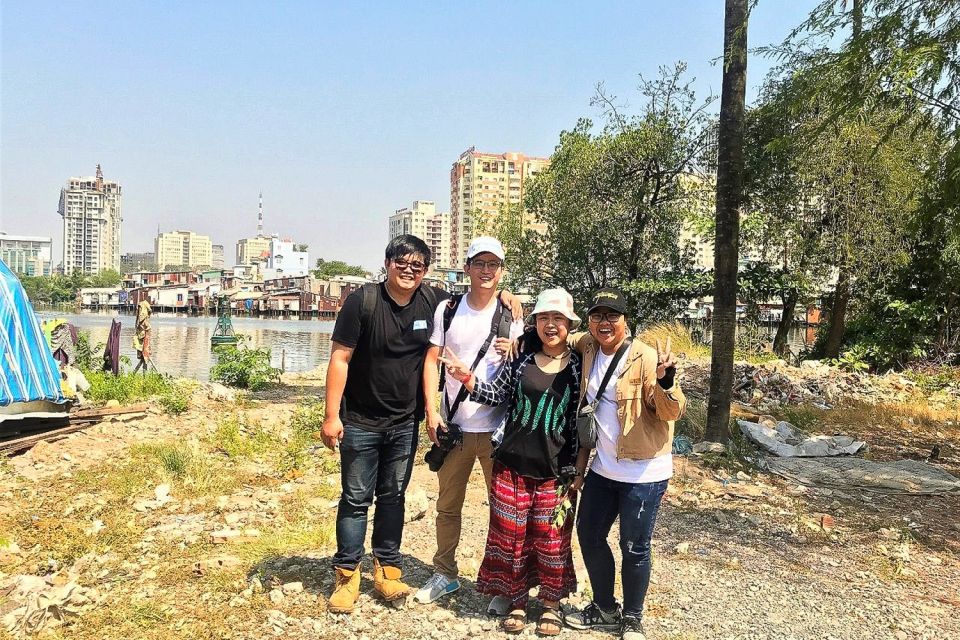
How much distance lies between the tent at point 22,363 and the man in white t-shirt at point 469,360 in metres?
5.87

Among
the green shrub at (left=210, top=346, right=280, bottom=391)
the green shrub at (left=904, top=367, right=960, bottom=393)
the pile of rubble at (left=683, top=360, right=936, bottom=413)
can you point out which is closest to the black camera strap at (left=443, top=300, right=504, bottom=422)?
the pile of rubble at (left=683, top=360, right=936, bottom=413)

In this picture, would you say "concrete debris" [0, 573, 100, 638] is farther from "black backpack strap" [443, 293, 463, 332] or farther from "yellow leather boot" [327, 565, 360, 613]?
"black backpack strap" [443, 293, 463, 332]

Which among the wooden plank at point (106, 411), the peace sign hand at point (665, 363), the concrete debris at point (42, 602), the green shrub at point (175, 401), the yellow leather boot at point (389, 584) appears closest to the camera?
the peace sign hand at point (665, 363)

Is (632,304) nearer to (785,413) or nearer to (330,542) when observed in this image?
(785,413)

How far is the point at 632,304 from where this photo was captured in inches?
661

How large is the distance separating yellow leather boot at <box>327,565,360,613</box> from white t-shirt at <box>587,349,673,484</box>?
4.46 ft

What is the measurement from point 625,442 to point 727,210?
518cm

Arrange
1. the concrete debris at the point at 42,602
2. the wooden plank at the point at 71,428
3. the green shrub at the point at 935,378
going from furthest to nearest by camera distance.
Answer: the green shrub at the point at 935,378 → the wooden plank at the point at 71,428 → the concrete debris at the point at 42,602

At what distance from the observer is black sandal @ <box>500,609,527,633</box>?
325 cm

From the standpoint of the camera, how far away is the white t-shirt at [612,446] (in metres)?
2.98

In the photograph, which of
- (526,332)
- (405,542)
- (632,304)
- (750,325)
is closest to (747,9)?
(526,332)

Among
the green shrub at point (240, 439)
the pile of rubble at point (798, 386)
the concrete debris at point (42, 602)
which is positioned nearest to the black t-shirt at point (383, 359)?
the concrete debris at point (42, 602)

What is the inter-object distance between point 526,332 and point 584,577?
1.67 meters

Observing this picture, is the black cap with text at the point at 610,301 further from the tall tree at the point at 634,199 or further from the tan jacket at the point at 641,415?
the tall tree at the point at 634,199
